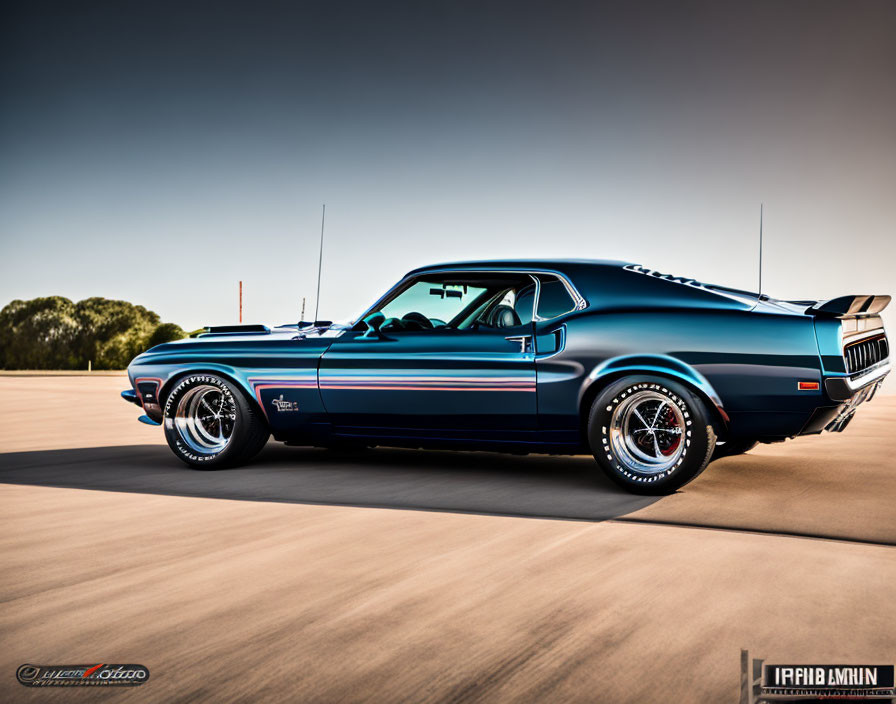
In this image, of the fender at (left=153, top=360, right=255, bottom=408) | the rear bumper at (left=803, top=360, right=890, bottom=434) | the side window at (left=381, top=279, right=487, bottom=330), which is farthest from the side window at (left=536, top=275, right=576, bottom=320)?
the fender at (left=153, top=360, right=255, bottom=408)

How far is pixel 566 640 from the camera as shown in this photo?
246 cm

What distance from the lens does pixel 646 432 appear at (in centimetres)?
503

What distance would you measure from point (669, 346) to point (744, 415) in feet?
1.84

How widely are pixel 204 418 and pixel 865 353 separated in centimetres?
450

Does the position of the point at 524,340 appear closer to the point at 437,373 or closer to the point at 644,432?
the point at 437,373

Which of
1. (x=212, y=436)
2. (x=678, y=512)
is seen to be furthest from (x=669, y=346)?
(x=212, y=436)

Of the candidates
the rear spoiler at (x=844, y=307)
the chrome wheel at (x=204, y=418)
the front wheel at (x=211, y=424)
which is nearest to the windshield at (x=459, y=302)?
the front wheel at (x=211, y=424)

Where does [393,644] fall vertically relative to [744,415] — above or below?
below

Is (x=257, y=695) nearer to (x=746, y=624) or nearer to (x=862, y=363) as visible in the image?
(x=746, y=624)

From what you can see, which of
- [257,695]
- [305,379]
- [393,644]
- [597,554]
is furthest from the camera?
[305,379]

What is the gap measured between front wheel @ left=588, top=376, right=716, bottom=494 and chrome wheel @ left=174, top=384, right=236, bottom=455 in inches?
108

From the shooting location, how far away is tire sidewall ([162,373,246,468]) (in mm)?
6047

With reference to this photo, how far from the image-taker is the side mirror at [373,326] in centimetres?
578

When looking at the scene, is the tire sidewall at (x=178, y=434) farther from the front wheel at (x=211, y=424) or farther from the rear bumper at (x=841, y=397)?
the rear bumper at (x=841, y=397)
